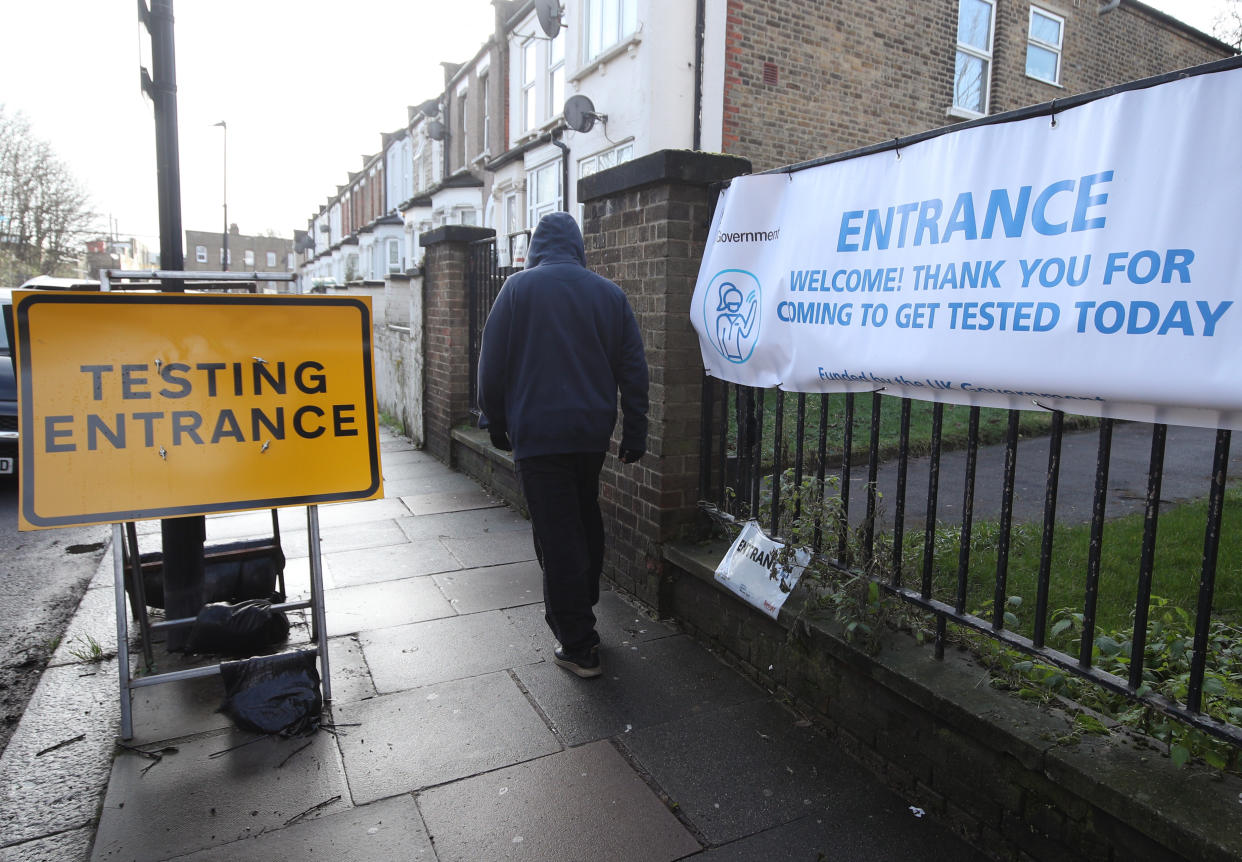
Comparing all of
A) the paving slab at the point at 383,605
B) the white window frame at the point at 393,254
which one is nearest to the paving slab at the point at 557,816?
the paving slab at the point at 383,605

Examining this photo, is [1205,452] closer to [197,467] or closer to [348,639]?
[348,639]

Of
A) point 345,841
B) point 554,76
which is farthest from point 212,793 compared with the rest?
point 554,76

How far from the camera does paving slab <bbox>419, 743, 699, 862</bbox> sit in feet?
7.79

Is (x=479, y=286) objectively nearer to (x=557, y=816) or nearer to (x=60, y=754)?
(x=60, y=754)

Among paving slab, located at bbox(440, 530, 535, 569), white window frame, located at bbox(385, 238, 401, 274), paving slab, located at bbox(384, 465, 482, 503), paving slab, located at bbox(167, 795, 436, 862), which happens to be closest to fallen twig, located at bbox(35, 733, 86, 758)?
paving slab, located at bbox(167, 795, 436, 862)

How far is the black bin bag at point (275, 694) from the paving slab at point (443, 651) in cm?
33

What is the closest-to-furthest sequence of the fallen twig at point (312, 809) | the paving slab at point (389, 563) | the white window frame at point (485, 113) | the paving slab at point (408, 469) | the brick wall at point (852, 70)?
the fallen twig at point (312, 809) < the paving slab at point (389, 563) < the paving slab at point (408, 469) < the brick wall at point (852, 70) < the white window frame at point (485, 113)

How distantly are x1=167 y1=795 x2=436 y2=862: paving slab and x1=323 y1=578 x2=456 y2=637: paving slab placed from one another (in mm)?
1541

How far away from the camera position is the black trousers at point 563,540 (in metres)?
3.45

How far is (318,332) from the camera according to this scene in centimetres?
332

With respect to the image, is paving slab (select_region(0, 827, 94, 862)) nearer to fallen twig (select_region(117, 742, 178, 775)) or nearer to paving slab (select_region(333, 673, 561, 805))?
fallen twig (select_region(117, 742, 178, 775))

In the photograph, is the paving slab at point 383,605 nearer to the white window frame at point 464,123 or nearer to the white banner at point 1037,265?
the white banner at point 1037,265

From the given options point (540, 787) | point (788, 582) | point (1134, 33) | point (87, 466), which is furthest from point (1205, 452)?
point (1134, 33)

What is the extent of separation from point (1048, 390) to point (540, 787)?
6.51 feet
